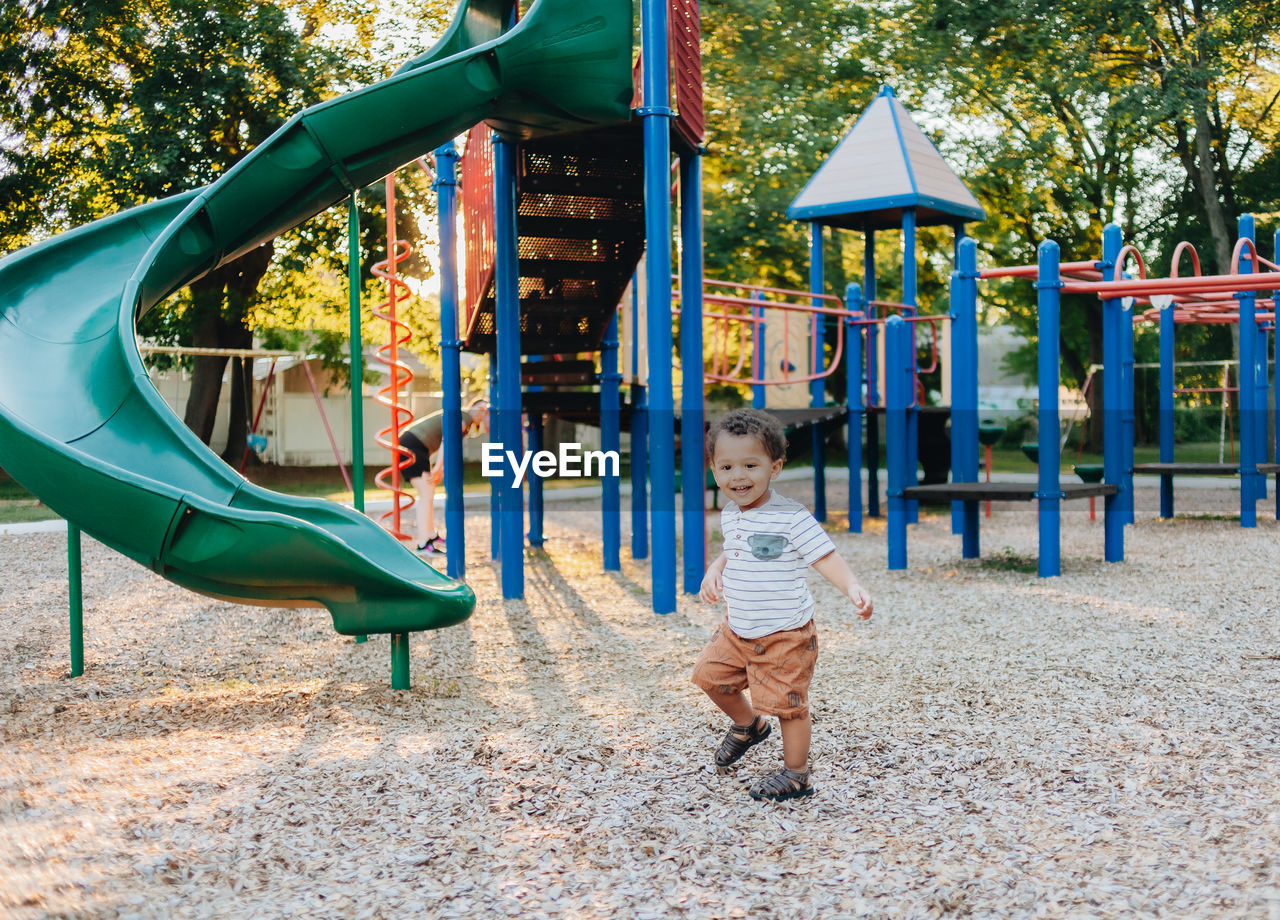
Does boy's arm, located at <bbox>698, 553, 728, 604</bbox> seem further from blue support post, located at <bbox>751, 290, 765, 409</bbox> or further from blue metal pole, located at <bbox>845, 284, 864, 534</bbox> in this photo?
blue metal pole, located at <bbox>845, 284, 864, 534</bbox>

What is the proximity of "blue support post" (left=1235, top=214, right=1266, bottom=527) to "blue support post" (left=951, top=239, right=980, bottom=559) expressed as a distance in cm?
354

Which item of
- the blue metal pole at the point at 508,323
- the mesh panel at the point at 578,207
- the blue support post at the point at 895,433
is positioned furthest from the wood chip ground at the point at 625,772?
the mesh panel at the point at 578,207

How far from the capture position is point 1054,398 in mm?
7594

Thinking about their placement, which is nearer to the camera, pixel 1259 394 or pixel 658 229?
pixel 658 229

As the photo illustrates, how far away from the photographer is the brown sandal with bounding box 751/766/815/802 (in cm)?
321

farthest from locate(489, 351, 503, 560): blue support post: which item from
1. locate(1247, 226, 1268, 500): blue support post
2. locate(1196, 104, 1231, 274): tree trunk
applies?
locate(1196, 104, 1231, 274): tree trunk

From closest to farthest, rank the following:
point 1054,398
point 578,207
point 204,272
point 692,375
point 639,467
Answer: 1. point 204,272
2. point 692,375
3. point 578,207
4. point 1054,398
5. point 639,467

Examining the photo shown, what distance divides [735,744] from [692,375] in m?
3.52

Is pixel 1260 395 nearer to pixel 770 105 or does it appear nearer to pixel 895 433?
pixel 895 433

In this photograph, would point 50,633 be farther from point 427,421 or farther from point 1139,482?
point 1139,482

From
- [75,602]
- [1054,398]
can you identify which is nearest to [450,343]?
[75,602]

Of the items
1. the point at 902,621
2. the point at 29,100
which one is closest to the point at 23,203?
the point at 29,100

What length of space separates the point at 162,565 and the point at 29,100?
626 inches

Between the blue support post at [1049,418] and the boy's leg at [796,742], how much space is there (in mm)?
4925
